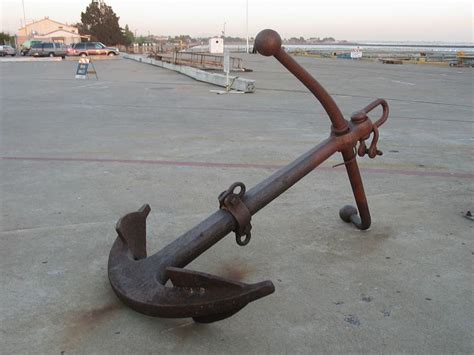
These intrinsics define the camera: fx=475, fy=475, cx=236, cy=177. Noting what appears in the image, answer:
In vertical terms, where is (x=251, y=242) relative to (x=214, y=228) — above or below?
below

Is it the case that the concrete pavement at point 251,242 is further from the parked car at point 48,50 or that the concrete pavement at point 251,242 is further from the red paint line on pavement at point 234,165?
the parked car at point 48,50

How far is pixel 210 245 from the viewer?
239 cm

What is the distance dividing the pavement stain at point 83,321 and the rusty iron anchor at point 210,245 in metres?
0.17

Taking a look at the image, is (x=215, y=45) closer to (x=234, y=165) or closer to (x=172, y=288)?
(x=234, y=165)

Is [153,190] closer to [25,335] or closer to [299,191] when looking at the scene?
[299,191]

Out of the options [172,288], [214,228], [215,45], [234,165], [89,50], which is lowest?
[234,165]

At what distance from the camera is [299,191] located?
4406mm

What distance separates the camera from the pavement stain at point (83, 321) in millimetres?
2262

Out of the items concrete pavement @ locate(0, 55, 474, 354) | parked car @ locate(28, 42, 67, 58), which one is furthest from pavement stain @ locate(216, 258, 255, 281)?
parked car @ locate(28, 42, 67, 58)

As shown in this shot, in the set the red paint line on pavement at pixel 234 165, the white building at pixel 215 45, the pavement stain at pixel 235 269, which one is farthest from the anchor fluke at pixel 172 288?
the white building at pixel 215 45

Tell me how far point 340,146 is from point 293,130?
15.8 ft

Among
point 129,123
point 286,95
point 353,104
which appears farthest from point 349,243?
point 286,95

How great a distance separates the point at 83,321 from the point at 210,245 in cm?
75

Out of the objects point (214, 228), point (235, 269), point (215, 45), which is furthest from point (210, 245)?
point (215, 45)
